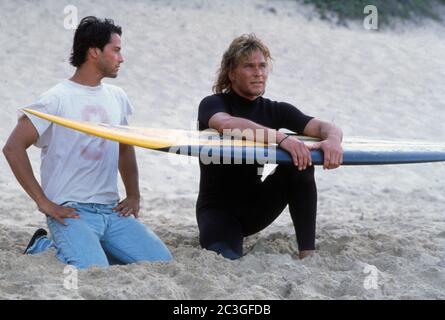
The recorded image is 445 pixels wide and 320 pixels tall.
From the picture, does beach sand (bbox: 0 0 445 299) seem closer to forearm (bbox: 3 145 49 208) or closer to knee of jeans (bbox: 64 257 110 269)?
knee of jeans (bbox: 64 257 110 269)

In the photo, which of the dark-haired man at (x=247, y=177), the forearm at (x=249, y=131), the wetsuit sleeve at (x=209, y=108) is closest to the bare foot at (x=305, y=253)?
the dark-haired man at (x=247, y=177)

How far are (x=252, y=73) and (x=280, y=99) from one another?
4.68 m

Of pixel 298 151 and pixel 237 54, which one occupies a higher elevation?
pixel 237 54

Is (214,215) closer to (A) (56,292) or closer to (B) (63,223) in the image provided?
(B) (63,223)

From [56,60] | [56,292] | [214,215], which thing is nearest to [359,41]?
[56,60]

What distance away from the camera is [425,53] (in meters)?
10.5

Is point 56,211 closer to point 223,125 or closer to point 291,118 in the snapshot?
point 223,125

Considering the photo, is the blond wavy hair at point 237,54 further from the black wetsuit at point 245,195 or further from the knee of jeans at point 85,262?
→ the knee of jeans at point 85,262

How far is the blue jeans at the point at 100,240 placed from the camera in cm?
326

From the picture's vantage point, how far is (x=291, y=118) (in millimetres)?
3686

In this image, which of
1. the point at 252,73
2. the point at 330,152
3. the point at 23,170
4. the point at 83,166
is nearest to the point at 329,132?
the point at 330,152

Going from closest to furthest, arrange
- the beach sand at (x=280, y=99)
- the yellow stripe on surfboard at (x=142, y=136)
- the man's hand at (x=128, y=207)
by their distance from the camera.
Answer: the beach sand at (x=280, y=99) < the yellow stripe on surfboard at (x=142, y=136) < the man's hand at (x=128, y=207)

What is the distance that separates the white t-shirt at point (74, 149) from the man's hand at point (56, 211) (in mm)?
68

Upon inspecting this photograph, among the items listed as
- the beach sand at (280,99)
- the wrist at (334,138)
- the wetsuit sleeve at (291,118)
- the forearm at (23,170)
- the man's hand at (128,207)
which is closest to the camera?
the beach sand at (280,99)
